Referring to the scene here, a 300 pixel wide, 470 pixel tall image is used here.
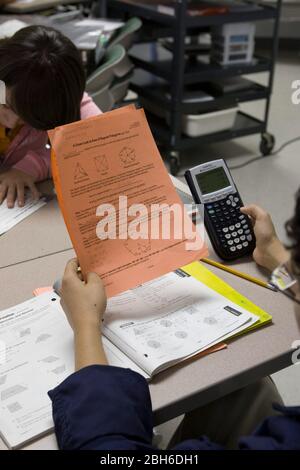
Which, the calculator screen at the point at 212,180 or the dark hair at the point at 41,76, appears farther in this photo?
the dark hair at the point at 41,76

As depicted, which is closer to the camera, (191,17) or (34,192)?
(34,192)

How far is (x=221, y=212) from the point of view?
1.02 meters

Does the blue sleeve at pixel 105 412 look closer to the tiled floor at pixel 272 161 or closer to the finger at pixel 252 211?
the finger at pixel 252 211

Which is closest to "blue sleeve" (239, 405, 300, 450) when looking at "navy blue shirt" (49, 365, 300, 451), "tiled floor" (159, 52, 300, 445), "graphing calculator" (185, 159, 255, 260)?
"navy blue shirt" (49, 365, 300, 451)

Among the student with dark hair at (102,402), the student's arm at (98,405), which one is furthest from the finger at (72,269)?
the student's arm at (98,405)

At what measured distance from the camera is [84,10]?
266 cm

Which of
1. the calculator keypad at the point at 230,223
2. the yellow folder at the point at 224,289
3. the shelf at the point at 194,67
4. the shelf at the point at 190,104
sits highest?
the calculator keypad at the point at 230,223

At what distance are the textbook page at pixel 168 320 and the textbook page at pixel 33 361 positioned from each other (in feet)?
0.08

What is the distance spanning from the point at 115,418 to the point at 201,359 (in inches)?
6.9

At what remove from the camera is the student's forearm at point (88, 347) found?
28.6 inches

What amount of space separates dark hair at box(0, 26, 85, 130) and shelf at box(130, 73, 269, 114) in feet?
4.24

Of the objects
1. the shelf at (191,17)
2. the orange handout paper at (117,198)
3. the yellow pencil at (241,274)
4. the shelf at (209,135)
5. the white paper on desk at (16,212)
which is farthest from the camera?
the shelf at (209,135)
